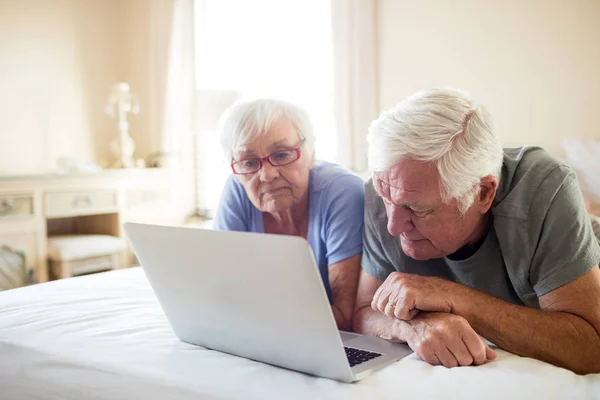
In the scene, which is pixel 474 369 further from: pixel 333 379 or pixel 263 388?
pixel 263 388

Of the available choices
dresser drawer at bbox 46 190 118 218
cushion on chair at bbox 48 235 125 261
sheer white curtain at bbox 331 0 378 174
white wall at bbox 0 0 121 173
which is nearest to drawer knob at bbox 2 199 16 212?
dresser drawer at bbox 46 190 118 218

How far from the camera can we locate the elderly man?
107 cm

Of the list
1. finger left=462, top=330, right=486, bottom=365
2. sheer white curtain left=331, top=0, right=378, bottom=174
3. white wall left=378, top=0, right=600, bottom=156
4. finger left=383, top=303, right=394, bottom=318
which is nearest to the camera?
finger left=462, top=330, right=486, bottom=365

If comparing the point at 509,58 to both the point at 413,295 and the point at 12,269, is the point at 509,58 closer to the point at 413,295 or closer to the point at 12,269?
the point at 413,295

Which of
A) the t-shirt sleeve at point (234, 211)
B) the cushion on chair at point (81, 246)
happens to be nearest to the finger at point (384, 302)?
the t-shirt sleeve at point (234, 211)

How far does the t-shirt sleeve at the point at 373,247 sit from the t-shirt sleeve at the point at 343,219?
0.19 ft

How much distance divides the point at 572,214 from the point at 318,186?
24.8 inches

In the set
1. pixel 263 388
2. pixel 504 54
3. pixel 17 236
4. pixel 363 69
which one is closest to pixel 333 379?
pixel 263 388

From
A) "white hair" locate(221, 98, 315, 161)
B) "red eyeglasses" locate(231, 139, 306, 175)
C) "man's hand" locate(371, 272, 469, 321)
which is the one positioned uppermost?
"white hair" locate(221, 98, 315, 161)

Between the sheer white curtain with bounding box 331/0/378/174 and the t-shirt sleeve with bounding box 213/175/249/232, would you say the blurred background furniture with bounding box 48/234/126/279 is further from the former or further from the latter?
the t-shirt sleeve with bounding box 213/175/249/232

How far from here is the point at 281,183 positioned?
5.10ft

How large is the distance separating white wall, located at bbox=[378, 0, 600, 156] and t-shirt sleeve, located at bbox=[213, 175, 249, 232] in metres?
1.47

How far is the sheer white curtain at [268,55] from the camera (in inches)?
140

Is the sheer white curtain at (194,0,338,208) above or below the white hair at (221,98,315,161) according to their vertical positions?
above
